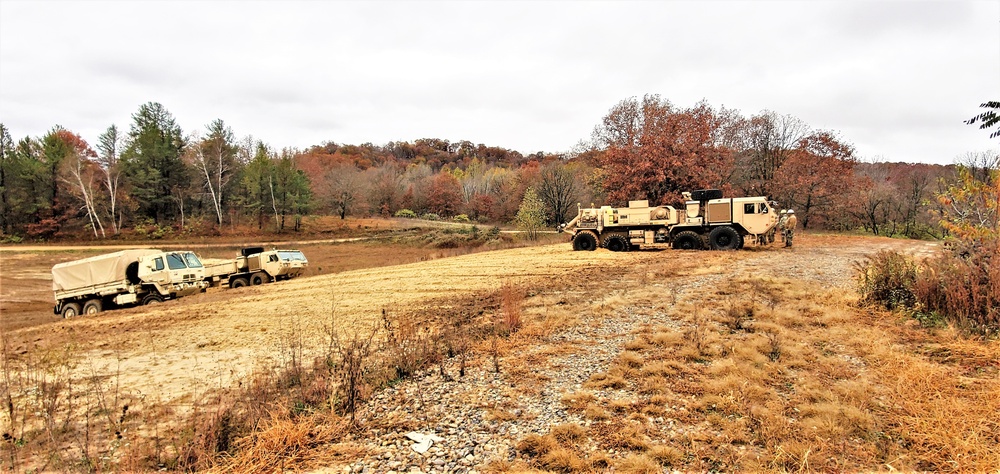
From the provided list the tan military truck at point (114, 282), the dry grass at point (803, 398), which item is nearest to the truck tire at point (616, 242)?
the dry grass at point (803, 398)

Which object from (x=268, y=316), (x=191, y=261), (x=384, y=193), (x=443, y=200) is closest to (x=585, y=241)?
(x=268, y=316)

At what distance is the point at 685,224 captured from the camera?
21453 millimetres

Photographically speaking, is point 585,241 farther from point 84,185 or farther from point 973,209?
point 84,185

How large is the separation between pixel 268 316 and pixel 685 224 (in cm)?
1827

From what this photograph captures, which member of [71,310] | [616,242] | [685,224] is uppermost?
[685,224]

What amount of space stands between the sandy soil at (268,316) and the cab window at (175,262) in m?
3.02

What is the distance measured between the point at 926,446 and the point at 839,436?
62 centimetres

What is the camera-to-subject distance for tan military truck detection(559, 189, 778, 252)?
20281 mm

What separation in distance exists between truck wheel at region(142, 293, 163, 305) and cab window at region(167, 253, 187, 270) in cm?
135

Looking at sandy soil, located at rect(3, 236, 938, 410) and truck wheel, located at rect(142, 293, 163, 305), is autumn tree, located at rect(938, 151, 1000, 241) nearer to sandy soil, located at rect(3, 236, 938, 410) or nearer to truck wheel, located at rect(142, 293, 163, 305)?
sandy soil, located at rect(3, 236, 938, 410)

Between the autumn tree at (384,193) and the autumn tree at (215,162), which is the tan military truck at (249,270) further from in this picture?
the autumn tree at (384,193)

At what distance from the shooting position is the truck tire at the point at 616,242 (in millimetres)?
22672

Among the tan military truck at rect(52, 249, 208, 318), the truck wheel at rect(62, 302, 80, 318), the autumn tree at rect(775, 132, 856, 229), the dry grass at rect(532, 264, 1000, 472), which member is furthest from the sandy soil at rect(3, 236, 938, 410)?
the autumn tree at rect(775, 132, 856, 229)

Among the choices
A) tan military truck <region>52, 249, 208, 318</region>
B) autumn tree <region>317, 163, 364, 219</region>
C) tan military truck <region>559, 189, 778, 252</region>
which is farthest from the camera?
autumn tree <region>317, 163, 364, 219</region>
